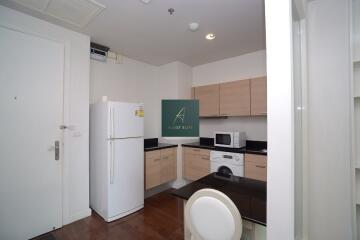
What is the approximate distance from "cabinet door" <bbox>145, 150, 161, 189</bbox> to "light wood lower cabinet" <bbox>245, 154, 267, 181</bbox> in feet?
4.82

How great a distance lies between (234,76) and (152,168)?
2.30 metres

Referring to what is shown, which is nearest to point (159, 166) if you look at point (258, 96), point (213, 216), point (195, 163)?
point (195, 163)

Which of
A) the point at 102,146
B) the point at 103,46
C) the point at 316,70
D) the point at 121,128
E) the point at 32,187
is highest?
the point at 103,46

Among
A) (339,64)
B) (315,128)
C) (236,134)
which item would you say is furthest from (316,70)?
(236,134)

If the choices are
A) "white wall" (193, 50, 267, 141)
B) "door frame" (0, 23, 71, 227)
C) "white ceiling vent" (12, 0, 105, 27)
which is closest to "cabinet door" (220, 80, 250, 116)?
"white wall" (193, 50, 267, 141)

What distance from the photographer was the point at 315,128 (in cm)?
136

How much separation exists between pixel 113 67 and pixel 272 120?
2.84 meters

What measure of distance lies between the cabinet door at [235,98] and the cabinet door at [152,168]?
144cm

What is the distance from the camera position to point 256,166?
2469mm

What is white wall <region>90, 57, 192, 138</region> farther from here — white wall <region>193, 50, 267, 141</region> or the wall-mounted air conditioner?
white wall <region>193, 50, 267, 141</region>

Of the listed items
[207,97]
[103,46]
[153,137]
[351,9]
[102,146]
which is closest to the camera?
[351,9]

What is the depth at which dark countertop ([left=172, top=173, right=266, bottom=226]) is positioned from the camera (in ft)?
3.14

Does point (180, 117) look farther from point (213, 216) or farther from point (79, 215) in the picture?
point (213, 216)

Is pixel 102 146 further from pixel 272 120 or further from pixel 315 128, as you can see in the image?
pixel 315 128
